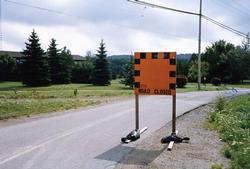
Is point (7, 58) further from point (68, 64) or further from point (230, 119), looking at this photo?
point (230, 119)

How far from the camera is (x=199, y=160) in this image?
6.91m

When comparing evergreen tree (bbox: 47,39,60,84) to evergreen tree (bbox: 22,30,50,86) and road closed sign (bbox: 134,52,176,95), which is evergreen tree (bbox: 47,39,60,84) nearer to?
evergreen tree (bbox: 22,30,50,86)

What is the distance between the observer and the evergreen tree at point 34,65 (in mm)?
62969

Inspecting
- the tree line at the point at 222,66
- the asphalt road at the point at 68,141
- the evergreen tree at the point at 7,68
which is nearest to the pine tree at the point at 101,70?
the tree line at the point at 222,66

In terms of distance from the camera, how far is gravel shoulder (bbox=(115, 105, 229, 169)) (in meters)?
6.62

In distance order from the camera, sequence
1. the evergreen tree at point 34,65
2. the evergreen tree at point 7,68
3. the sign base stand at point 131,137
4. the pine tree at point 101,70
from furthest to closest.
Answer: the evergreen tree at point 7,68 → the pine tree at point 101,70 → the evergreen tree at point 34,65 → the sign base stand at point 131,137

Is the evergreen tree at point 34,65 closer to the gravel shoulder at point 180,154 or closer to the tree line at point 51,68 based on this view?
the tree line at point 51,68

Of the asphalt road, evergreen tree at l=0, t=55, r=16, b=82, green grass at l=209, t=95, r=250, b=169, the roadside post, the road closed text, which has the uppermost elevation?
evergreen tree at l=0, t=55, r=16, b=82

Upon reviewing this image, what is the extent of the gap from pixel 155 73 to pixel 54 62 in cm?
6107

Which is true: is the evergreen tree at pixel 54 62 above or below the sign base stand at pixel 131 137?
above

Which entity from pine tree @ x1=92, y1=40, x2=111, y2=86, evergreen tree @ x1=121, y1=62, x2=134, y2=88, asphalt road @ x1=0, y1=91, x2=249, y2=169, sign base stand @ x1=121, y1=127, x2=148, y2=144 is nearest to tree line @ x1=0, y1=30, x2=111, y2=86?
pine tree @ x1=92, y1=40, x2=111, y2=86

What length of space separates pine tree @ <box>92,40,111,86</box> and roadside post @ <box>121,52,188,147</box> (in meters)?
56.9

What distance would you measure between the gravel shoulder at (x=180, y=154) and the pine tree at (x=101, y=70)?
56.7 metres

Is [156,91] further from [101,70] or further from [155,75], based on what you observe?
[101,70]
